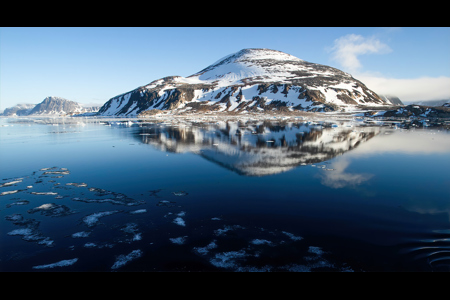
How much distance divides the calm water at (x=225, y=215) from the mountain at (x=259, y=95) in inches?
4382

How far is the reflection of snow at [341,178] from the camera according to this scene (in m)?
14.7

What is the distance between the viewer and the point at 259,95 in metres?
142

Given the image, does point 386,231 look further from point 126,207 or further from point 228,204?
point 126,207

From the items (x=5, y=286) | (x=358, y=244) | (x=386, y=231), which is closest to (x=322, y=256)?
(x=358, y=244)

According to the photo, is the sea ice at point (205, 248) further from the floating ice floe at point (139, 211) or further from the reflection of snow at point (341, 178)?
the reflection of snow at point (341, 178)

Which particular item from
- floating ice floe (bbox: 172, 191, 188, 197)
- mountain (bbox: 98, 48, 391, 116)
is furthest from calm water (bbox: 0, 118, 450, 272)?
mountain (bbox: 98, 48, 391, 116)

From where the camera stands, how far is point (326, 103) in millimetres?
124500

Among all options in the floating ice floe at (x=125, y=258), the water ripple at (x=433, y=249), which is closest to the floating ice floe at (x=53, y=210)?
the floating ice floe at (x=125, y=258)

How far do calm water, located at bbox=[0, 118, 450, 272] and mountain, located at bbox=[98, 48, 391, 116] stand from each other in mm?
111295

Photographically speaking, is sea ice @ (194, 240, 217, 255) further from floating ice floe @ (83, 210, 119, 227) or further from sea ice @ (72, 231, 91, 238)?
floating ice floe @ (83, 210, 119, 227)

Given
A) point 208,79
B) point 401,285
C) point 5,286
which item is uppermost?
point 208,79
